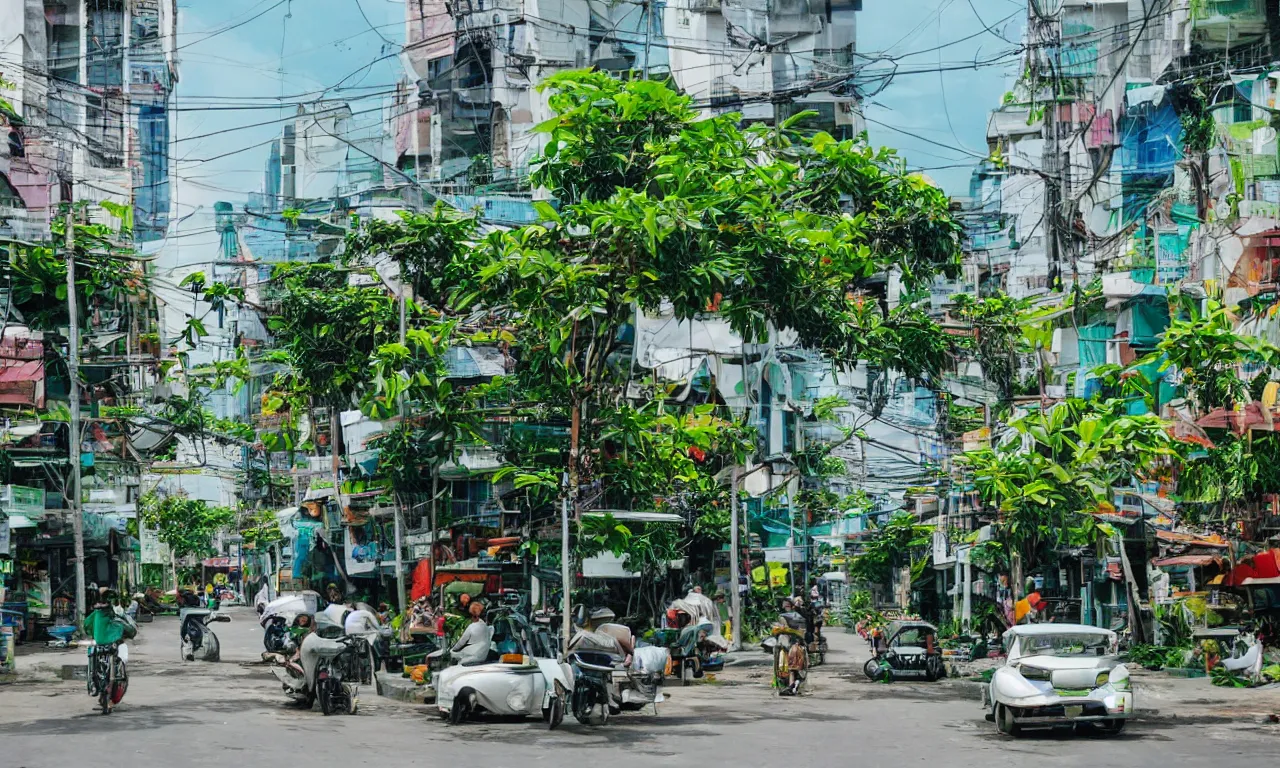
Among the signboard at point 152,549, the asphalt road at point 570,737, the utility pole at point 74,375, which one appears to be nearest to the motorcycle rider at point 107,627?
the asphalt road at point 570,737

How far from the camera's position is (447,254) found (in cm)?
2750

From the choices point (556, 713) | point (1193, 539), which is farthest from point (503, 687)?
point (1193, 539)

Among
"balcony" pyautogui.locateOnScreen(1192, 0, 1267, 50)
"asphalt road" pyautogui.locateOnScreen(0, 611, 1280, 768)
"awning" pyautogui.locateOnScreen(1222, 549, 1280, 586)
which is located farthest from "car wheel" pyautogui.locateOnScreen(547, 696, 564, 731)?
"balcony" pyautogui.locateOnScreen(1192, 0, 1267, 50)

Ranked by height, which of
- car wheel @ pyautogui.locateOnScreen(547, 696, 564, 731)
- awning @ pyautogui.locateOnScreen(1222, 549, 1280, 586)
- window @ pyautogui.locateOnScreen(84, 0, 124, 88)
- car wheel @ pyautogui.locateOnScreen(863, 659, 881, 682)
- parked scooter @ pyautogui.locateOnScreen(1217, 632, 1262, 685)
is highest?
window @ pyautogui.locateOnScreen(84, 0, 124, 88)

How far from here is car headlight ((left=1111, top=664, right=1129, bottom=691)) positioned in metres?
16.5

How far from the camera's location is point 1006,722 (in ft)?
54.7

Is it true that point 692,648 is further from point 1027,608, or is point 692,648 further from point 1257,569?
point 1257,569

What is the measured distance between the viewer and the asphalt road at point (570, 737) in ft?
45.1

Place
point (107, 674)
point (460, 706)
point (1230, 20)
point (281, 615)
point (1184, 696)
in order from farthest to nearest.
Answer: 1. point (1230, 20)
2. point (281, 615)
3. point (1184, 696)
4. point (107, 674)
5. point (460, 706)

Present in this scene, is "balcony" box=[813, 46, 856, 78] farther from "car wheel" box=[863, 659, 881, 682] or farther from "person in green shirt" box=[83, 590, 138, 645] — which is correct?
"person in green shirt" box=[83, 590, 138, 645]

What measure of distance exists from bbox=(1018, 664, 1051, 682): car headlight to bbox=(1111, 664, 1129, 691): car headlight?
686mm

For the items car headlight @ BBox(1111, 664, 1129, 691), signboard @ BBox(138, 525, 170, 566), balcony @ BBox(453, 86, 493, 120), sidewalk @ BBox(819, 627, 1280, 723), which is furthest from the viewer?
signboard @ BBox(138, 525, 170, 566)

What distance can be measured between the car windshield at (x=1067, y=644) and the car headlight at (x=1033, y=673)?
49 centimetres

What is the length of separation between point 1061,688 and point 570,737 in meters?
5.16
